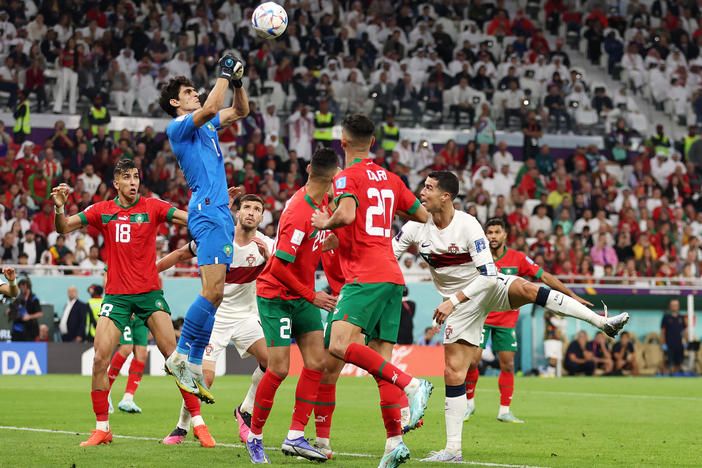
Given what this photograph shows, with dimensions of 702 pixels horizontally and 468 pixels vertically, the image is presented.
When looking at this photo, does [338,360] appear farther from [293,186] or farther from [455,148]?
[455,148]

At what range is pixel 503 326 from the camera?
535 inches

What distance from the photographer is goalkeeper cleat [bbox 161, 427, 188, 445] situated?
31.2 ft

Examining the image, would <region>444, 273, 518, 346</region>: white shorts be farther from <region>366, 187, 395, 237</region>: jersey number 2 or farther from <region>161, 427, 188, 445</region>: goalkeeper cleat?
<region>161, 427, 188, 445</region>: goalkeeper cleat

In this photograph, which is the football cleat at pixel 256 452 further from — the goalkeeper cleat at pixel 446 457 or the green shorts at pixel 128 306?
the green shorts at pixel 128 306

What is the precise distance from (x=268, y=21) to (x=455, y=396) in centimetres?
393

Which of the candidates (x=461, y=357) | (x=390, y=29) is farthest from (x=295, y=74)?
(x=461, y=357)

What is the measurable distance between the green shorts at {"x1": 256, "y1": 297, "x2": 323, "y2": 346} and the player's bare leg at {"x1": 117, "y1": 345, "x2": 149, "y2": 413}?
535 cm

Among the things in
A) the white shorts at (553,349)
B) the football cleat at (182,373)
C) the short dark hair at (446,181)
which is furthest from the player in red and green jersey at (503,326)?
the white shorts at (553,349)

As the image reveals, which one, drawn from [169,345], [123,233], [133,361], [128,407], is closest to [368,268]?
[169,345]

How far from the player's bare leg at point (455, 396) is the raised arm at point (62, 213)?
3825 mm

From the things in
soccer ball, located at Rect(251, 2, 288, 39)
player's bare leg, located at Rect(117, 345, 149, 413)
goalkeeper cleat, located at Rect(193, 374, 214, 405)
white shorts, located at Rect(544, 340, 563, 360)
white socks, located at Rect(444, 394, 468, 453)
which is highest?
soccer ball, located at Rect(251, 2, 288, 39)

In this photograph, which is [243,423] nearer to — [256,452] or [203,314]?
[203,314]

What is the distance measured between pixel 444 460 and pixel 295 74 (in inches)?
884

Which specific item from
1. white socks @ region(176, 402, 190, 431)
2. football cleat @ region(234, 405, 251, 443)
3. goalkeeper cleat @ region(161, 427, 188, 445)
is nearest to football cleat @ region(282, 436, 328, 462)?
football cleat @ region(234, 405, 251, 443)
